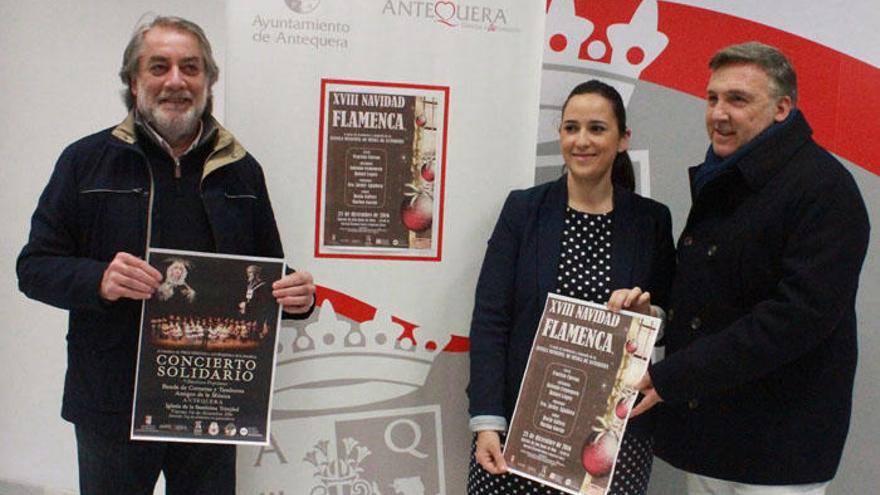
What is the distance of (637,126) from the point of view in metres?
3.06

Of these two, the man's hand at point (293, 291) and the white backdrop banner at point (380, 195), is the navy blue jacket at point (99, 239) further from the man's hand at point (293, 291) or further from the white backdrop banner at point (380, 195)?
the white backdrop banner at point (380, 195)

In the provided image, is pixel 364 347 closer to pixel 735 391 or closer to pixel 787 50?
pixel 735 391

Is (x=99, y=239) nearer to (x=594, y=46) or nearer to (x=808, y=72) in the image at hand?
(x=594, y=46)

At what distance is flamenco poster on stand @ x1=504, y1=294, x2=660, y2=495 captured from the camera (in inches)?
82.6

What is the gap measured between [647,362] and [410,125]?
103cm

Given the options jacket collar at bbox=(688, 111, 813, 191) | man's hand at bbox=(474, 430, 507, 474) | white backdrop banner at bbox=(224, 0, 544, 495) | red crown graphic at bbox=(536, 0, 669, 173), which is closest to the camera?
jacket collar at bbox=(688, 111, 813, 191)

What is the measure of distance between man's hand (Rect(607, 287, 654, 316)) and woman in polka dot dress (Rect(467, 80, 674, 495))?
0.03m

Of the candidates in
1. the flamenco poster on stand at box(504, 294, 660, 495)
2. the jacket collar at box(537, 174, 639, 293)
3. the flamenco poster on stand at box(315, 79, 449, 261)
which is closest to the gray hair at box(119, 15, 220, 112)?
the flamenco poster on stand at box(315, 79, 449, 261)

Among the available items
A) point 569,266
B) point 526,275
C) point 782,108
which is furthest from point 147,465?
point 782,108

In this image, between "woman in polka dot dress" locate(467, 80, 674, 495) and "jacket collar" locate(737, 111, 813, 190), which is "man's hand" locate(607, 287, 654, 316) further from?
"jacket collar" locate(737, 111, 813, 190)

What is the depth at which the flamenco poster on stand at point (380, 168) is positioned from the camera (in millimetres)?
2533

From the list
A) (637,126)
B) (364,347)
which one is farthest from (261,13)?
(637,126)

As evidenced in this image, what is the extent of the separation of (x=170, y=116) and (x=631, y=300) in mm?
1287

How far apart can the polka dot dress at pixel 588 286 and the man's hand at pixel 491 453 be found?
3.3 inches
